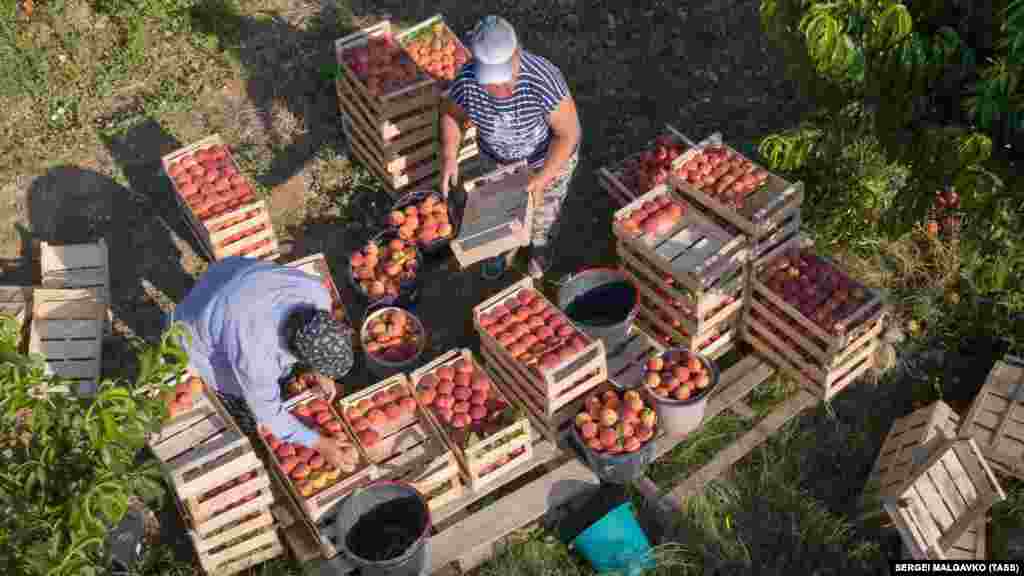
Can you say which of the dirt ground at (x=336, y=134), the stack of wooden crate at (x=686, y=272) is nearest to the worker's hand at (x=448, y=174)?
the dirt ground at (x=336, y=134)

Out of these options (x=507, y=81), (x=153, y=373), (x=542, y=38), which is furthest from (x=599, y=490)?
(x=542, y=38)

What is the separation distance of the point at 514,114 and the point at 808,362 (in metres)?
2.54

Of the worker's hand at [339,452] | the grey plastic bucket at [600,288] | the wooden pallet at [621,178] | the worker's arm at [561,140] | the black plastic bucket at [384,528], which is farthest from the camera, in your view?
the wooden pallet at [621,178]

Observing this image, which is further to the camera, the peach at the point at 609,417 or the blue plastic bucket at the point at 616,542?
the peach at the point at 609,417

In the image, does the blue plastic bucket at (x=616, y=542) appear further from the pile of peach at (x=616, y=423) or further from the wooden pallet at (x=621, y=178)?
the wooden pallet at (x=621, y=178)

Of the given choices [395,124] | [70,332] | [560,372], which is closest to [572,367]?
[560,372]

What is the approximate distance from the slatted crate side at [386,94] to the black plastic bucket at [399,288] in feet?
3.10

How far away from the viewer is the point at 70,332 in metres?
7.27

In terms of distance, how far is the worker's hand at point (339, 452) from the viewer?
600cm

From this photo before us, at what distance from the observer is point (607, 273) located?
714cm

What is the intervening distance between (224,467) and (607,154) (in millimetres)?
4333

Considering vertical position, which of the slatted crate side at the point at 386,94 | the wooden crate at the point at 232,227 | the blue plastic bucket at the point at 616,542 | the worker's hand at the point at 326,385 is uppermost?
the slatted crate side at the point at 386,94

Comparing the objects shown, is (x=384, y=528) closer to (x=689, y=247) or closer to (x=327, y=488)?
A: (x=327, y=488)

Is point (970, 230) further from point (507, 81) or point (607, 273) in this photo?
point (507, 81)
